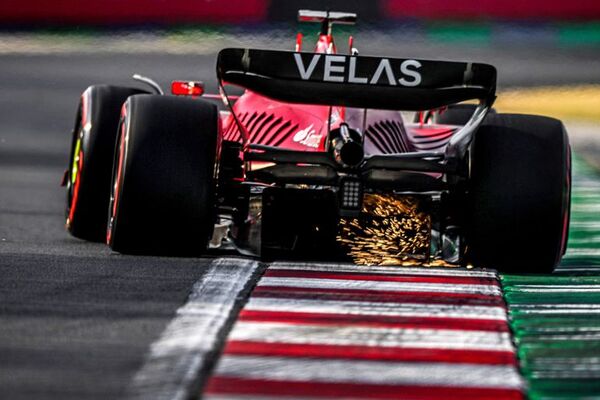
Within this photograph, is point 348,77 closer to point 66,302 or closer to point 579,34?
point 66,302

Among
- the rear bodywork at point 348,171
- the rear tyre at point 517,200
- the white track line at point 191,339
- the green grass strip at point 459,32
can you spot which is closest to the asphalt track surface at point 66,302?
the white track line at point 191,339

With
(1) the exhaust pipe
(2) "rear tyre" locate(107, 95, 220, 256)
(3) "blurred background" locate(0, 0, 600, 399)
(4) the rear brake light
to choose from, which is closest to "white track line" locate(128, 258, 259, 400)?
(2) "rear tyre" locate(107, 95, 220, 256)

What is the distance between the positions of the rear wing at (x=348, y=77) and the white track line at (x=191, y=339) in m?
0.86

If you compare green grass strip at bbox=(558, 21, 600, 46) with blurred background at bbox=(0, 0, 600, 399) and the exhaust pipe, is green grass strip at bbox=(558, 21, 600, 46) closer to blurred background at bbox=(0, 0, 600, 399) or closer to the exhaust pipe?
blurred background at bbox=(0, 0, 600, 399)

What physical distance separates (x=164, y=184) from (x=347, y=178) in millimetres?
857

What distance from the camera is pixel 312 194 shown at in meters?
6.84

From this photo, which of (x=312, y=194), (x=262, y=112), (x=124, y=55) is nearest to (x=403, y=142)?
(x=262, y=112)

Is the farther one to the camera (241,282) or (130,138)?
(130,138)

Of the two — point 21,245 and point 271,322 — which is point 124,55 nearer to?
point 21,245

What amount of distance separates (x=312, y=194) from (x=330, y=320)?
1.88 metres

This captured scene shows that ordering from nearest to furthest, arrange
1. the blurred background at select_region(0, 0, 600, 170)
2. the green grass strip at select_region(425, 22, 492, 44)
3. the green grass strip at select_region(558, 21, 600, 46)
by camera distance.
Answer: the blurred background at select_region(0, 0, 600, 170) < the green grass strip at select_region(425, 22, 492, 44) < the green grass strip at select_region(558, 21, 600, 46)

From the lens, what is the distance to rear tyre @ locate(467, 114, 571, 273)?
668 centimetres

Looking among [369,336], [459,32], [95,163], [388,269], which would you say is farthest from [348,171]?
[459,32]

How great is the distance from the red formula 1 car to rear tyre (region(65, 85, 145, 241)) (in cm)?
88
